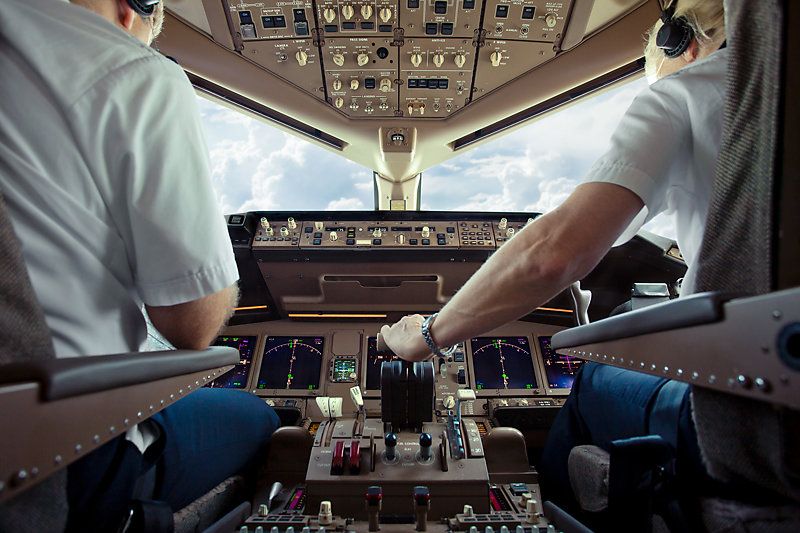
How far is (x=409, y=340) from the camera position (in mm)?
1188

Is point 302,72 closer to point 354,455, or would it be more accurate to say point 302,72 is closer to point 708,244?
point 354,455

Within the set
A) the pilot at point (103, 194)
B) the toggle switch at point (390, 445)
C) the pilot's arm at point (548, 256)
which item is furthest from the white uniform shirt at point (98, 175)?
the toggle switch at point (390, 445)

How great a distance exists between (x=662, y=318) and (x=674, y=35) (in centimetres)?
76

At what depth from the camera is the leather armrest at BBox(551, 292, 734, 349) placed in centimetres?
48

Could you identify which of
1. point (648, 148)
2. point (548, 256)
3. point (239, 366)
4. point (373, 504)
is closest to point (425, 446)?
point (373, 504)

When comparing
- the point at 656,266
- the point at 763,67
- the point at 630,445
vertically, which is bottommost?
the point at 630,445

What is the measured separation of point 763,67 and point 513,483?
1.63 metres

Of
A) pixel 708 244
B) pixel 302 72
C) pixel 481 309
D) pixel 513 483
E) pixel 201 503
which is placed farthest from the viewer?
pixel 302 72

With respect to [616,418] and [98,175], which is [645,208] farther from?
[98,175]

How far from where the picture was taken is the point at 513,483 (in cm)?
173

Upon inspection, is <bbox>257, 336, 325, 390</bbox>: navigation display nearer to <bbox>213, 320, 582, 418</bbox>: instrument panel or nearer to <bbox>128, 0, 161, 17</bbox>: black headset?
<bbox>213, 320, 582, 418</bbox>: instrument panel

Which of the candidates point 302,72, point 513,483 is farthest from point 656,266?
point 302,72

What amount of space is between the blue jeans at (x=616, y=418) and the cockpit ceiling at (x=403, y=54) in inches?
72.9

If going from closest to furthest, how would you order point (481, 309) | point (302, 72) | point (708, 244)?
point (708, 244)
point (481, 309)
point (302, 72)
